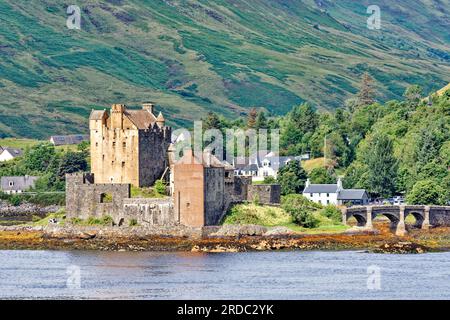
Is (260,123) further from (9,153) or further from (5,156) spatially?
(5,156)

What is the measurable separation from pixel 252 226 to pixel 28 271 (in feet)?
63.4

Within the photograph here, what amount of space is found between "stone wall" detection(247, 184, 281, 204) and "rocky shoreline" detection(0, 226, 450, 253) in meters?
5.64

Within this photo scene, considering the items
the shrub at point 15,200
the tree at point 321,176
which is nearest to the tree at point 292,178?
the tree at point 321,176

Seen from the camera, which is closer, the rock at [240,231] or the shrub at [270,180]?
the rock at [240,231]

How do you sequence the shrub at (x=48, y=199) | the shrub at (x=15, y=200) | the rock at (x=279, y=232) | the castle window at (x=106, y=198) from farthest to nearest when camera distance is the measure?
the shrub at (x=15, y=200) < the shrub at (x=48, y=199) < the castle window at (x=106, y=198) < the rock at (x=279, y=232)

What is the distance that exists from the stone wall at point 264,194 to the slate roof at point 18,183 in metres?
41.5

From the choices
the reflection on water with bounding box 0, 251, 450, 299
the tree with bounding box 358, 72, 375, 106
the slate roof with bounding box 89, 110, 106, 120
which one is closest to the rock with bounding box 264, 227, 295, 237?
the reflection on water with bounding box 0, 251, 450, 299

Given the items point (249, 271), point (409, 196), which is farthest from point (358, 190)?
point (249, 271)

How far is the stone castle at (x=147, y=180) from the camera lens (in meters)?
87.5

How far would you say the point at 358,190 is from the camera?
112688 millimetres

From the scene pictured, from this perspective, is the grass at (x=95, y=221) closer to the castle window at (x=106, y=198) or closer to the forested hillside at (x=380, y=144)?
the castle window at (x=106, y=198)

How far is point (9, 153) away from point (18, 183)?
24.5m

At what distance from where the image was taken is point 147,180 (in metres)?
93.9
